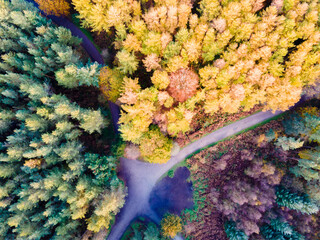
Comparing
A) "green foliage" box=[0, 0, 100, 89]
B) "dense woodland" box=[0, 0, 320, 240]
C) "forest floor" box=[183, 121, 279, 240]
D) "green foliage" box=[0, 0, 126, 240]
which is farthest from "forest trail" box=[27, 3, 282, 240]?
"green foliage" box=[0, 0, 100, 89]

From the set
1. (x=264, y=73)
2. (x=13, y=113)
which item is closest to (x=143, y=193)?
(x=13, y=113)

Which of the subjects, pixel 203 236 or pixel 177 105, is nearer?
pixel 177 105

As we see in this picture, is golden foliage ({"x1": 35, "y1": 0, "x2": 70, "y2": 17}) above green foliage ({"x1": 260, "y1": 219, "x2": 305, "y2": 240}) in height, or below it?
above

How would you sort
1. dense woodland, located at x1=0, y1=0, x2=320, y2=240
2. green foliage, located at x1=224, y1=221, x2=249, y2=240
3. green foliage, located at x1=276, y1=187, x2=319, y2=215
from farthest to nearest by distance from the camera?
1. green foliage, located at x1=224, y1=221, x2=249, y2=240
2. green foliage, located at x1=276, y1=187, x2=319, y2=215
3. dense woodland, located at x1=0, y1=0, x2=320, y2=240

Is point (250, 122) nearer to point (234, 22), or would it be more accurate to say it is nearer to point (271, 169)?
point (271, 169)

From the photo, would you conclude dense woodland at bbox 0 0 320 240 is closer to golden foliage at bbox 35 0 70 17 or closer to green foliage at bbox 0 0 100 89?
green foliage at bbox 0 0 100 89

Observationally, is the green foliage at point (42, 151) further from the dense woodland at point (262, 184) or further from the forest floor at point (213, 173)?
the dense woodland at point (262, 184)
